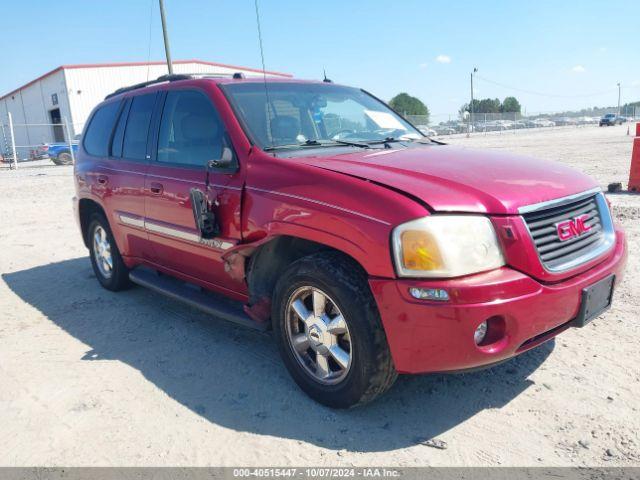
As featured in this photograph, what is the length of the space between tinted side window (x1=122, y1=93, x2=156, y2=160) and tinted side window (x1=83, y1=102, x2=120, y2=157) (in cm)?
40

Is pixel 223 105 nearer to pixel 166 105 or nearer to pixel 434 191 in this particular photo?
pixel 166 105

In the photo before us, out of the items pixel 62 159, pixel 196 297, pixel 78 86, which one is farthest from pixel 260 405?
pixel 78 86

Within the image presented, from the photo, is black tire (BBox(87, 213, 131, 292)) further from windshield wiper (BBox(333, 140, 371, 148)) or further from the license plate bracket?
the license plate bracket

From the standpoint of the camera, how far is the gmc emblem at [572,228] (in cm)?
275

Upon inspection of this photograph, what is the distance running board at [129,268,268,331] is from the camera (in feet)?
11.3

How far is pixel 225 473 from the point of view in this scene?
99.0 inches

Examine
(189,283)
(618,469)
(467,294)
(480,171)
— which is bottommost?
(618,469)

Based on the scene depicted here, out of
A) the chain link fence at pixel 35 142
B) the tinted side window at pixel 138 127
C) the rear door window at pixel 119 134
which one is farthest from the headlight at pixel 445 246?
the chain link fence at pixel 35 142

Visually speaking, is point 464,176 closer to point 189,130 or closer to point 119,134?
point 189,130

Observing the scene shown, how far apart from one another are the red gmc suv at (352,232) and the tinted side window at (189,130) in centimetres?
2

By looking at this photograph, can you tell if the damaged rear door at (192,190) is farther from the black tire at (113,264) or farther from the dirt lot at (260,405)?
the black tire at (113,264)

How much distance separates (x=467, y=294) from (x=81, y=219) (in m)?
4.57

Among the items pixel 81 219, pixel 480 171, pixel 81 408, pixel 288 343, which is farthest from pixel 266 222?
pixel 81 219

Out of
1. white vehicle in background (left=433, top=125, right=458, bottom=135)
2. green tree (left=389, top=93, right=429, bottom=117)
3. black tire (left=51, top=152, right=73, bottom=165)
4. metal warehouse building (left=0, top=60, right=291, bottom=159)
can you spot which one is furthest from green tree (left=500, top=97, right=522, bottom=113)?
black tire (left=51, top=152, right=73, bottom=165)
